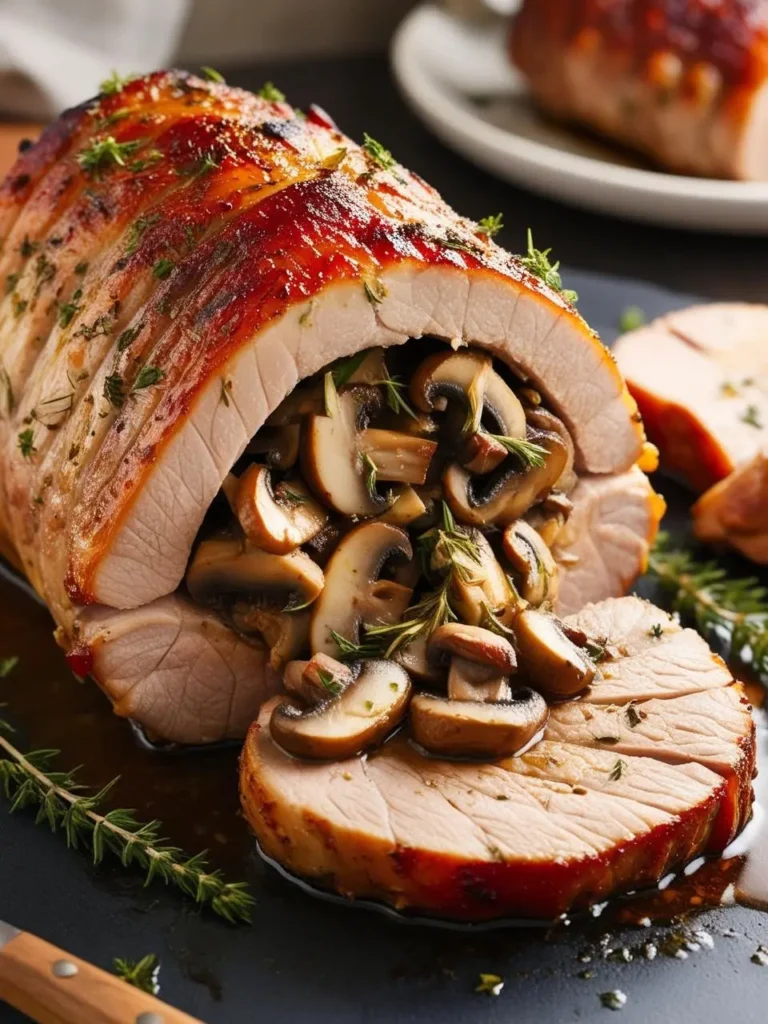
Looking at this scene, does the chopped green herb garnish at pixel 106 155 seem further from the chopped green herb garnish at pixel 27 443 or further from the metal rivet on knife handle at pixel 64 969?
the metal rivet on knife handle at pixel 64 969

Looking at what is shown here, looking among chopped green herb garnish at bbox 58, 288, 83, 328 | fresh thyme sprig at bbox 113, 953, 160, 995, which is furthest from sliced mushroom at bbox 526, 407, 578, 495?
fresh thyme sprig at bbox 113, 953, 160, 995

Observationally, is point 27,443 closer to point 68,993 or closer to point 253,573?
point 253,573

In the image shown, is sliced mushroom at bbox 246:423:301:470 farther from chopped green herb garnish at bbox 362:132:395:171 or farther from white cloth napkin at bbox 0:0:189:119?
white cloth napkin at bbox 0:0:189:119

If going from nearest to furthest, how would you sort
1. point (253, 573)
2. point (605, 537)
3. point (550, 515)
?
point (253, 573)
point (550, 515)
point (605, 537)

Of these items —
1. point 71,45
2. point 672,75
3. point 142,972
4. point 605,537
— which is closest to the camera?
point 142,972

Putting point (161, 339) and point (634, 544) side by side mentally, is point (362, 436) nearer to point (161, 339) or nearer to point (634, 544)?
point (161, 339)

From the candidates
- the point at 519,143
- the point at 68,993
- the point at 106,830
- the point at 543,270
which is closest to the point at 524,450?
the point at 543,270

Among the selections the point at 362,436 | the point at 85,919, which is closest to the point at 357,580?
the point at 362,436
